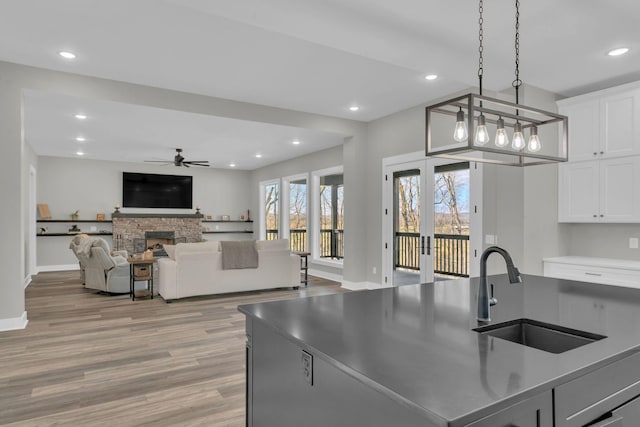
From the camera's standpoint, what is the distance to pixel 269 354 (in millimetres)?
1638

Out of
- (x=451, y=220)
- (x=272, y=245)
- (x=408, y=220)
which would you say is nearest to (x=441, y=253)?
(x=451, y=220)

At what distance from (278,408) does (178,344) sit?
105 inches

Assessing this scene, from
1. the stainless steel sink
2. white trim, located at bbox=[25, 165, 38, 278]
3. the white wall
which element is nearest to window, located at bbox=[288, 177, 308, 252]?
the white wall

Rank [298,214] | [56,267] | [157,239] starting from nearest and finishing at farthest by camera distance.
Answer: [56,267] < [298,214] < [157,239]

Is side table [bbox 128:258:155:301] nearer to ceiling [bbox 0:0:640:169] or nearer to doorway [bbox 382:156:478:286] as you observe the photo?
ceiling [bbox 0:0:640:169]

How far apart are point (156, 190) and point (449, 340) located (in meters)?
10.4

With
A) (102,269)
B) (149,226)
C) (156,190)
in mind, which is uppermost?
(156,190)

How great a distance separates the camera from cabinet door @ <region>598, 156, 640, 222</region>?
400 centimetres

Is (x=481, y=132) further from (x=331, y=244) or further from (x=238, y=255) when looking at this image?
(x=331, y=244)

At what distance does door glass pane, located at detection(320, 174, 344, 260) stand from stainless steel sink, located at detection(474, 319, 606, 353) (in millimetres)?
6776

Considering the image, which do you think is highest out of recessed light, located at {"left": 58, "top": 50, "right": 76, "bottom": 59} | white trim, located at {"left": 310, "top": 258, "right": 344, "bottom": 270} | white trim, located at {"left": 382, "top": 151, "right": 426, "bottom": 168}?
recessed light, located at {"left": 58, "top": 50, "right": 76, "bottom": 59}

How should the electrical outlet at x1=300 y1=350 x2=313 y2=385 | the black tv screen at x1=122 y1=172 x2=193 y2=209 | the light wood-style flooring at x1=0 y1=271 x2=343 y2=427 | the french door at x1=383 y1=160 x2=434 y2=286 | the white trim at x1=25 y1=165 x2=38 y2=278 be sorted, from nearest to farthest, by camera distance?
the electrical outlet at x1=300 y1=350 x2=313 y2=385, the light wood-style flooring at x1=0 y1=271 x2=343 y2=427, the french door at x1=383 y1=160 x2=434 y2=286, the white trim at x1=25 y1=165 x2=38 y2=278, the black tv screen at x1=122 y1=172 x2=193 y2=209

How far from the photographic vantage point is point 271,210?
10953 mm

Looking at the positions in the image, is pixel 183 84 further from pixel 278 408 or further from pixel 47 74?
pixel 278 408
